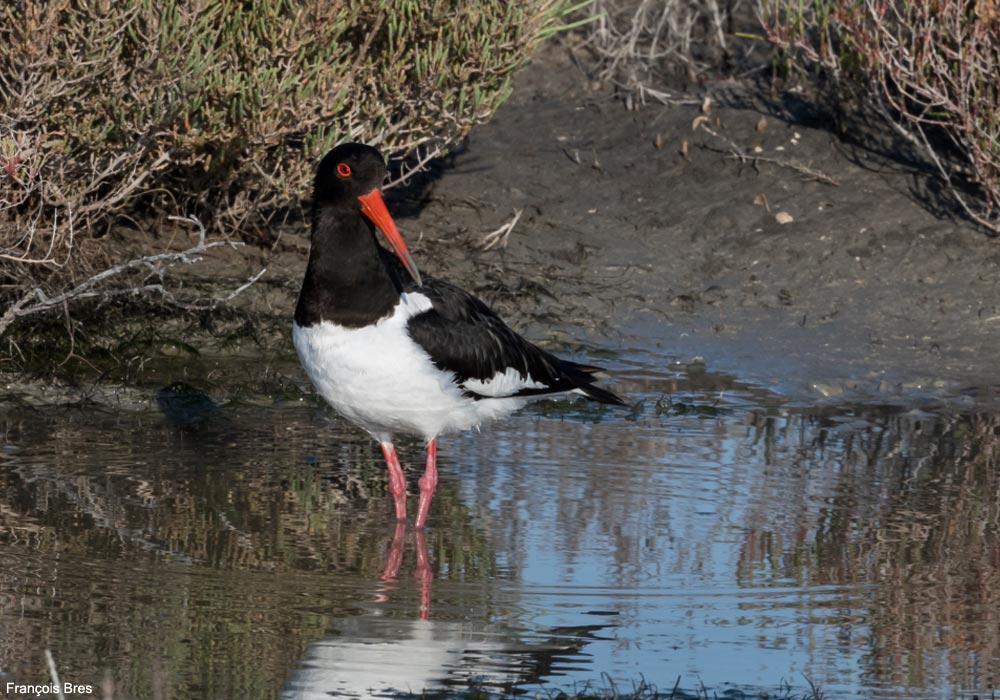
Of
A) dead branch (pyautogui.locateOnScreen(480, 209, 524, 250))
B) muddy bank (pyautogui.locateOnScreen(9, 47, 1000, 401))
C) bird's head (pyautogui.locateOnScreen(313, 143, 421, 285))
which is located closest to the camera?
bird's head (pyautogui.locateOnScreen(313, 143, 421, 285))

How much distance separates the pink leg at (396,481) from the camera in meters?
6.55

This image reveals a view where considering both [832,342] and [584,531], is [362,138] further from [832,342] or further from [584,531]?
[584,531]

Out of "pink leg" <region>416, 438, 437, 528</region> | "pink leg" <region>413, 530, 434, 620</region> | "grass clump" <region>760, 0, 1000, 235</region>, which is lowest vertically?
"pink leg" <region>413, 530, 434, 620</region>

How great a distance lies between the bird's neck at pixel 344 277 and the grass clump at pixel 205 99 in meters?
1.70

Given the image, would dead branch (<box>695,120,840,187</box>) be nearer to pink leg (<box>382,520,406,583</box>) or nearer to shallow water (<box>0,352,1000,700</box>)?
shallow water (<box>0,352,1000,700</box>)

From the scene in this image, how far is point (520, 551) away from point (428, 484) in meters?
0.80

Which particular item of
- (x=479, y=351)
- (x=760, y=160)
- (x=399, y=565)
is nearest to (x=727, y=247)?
(x=760, y=160)

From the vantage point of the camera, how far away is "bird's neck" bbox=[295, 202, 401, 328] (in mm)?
6238

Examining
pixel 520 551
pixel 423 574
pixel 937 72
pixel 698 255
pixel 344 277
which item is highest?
pixel 937 72

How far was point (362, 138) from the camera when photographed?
376 inches

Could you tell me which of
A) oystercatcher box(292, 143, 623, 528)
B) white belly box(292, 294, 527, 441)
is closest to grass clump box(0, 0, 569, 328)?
oystercatcher box(292, 143, 623, 528)

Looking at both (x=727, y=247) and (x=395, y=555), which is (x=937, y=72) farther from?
(x=395, y=555)

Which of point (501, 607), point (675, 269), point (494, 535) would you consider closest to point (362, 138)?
point (675, 269)

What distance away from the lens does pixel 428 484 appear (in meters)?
6.70
